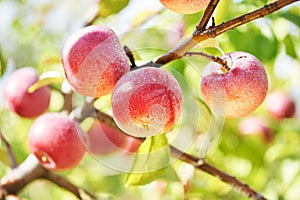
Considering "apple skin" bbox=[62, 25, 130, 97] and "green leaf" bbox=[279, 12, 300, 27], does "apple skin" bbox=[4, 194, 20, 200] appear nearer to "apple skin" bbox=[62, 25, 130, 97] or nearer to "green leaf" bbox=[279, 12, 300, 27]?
"apple skin" bbox=[62, 25, 130, 97]

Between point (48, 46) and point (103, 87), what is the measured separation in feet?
4.84

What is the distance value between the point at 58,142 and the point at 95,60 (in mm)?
291

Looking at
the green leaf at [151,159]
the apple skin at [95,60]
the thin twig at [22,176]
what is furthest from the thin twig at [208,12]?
the thin twig at [22,176]

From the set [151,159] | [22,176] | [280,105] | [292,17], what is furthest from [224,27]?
[280,105]

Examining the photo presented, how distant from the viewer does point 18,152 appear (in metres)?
1.57

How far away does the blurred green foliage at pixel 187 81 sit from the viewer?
129 centimetres

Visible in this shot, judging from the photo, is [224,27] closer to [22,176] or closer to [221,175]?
[221,175]

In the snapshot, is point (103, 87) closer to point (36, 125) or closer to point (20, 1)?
point (36, 125)

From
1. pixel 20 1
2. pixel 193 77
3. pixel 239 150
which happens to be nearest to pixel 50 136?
pixel 193 77

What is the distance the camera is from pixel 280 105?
224 centimetres

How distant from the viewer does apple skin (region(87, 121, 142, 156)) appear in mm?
1208

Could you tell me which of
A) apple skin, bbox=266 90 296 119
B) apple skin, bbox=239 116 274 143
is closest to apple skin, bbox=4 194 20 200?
apple skin, bbox=239 116 274 143

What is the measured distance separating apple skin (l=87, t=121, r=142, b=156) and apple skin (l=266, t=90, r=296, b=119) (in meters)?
1.06

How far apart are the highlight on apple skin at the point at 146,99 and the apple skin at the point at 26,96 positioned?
1.70 feet
